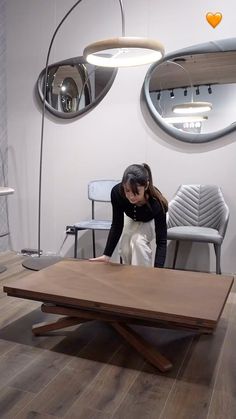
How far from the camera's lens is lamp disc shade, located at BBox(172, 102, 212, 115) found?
3380mm

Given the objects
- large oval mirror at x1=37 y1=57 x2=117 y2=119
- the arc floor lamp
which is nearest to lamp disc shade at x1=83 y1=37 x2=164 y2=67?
the arc floor lamp

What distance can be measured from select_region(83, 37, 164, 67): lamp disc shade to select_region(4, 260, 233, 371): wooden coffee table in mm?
1259

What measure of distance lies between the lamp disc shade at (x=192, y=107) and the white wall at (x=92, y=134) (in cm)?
26

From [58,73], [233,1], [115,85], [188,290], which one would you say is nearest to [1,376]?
[188,290]

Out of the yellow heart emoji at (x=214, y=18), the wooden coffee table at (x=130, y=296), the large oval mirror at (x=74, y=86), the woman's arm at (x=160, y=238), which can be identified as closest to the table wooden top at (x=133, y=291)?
the wooden coffee table at (x=130, y=296)

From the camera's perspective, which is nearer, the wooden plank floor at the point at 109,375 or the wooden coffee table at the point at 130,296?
the wooden plank floor at the point at 109,375

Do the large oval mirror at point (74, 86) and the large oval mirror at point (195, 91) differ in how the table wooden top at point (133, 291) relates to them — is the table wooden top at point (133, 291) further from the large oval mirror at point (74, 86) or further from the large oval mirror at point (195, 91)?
the large oval mirror at point (74, 86)

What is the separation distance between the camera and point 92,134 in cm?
378

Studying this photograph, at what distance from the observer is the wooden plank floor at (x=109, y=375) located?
4.94 feet

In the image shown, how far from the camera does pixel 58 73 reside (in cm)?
384

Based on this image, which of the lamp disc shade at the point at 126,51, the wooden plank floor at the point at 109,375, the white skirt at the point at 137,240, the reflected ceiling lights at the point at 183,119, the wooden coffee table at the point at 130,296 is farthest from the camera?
the reflected ceiling lights at the point at 183,119

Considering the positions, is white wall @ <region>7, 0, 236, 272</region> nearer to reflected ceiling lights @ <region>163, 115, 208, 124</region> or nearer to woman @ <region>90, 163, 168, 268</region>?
reflected ceiling lights @ <region>163, 115, 208, 124</region>

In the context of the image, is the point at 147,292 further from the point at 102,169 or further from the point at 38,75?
the point at 38,75

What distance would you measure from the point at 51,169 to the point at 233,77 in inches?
77.3
